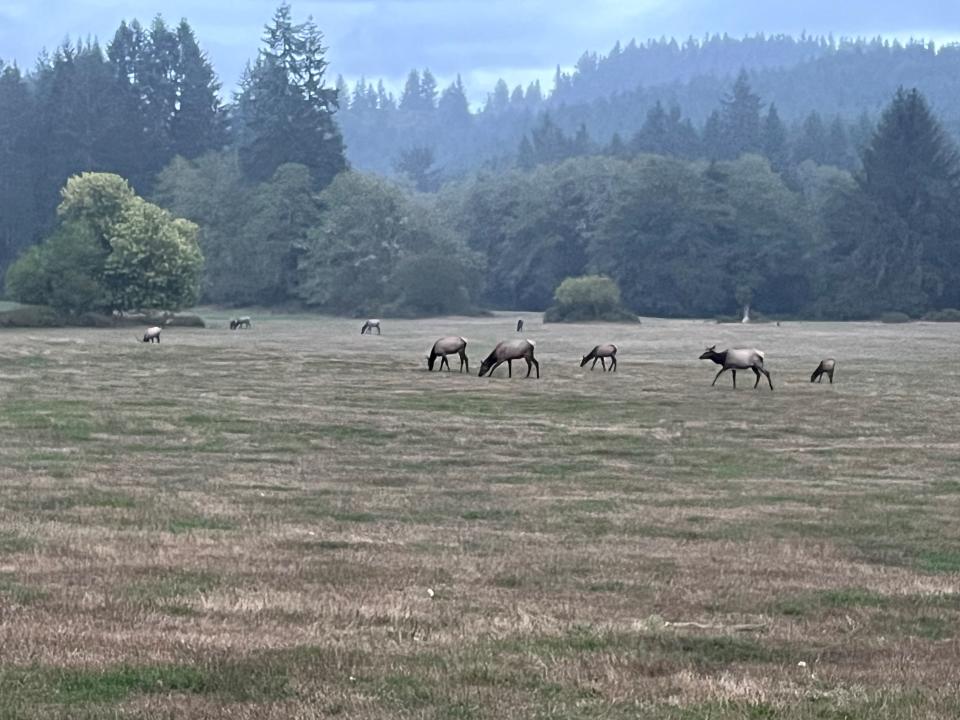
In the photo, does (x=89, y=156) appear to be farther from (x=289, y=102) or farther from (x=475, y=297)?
(x=475, y=297)

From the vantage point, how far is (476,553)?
50.6 feet

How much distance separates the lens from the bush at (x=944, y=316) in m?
108

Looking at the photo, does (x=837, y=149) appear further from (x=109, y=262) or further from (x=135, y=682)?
(x=135, y=682)

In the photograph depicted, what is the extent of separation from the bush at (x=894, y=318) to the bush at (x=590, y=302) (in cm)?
2072

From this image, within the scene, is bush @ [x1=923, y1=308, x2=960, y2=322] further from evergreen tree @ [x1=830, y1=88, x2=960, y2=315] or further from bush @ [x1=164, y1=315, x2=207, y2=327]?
bush @ [x1=164, y1=315, x2=207, y2=327]

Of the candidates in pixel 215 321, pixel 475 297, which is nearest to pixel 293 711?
pixel 215 321

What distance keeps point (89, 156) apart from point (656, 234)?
54305 mm

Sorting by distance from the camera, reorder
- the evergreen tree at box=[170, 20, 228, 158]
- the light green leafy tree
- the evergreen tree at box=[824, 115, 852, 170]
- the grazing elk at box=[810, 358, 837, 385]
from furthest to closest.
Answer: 1. the evergreen tree at box=[824, 115, 852, 170]
2. the evergreen tree at box=[170, 20, 228, 158]
3. the light green leafy tree
4. the grazing elk at box=[810, 358, 837, 385]

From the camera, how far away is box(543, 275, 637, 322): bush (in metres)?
104

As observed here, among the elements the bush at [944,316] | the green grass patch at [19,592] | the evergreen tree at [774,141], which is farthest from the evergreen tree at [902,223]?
the green grass patch at [19,592]

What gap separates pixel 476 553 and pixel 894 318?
99.7 meters

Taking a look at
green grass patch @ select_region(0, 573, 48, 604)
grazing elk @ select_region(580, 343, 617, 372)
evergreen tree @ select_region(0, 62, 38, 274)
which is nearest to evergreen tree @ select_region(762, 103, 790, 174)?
evergreen tree @ select_region(0, 62, 38, 274)

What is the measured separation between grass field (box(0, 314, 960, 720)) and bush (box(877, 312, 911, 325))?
7343 cm

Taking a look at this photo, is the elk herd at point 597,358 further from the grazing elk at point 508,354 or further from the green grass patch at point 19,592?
the green grass patch at point 19,592
